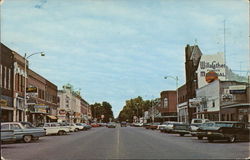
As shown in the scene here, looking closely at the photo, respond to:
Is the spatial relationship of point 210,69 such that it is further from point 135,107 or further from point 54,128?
point 135,107

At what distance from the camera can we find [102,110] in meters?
189

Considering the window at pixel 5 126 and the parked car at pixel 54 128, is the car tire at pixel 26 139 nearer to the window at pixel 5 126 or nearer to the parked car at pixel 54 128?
the window at pixel 5 126

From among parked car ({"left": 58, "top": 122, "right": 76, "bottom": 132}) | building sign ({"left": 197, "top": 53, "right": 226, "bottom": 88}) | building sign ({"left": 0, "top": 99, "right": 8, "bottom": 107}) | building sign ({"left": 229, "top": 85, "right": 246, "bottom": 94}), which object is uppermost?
building sign ({"left": 197, "top": 53, "right": 226, "bottom": 88})

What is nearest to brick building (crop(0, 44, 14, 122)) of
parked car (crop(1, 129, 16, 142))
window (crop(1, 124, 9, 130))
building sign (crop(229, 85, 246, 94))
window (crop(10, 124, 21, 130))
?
window (crop(10, 124, 21, 130))

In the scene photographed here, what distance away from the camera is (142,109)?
6954 inches

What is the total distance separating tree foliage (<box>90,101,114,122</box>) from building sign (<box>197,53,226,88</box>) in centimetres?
12301

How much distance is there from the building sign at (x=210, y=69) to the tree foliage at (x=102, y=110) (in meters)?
123

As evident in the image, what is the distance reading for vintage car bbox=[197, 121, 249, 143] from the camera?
26094mm

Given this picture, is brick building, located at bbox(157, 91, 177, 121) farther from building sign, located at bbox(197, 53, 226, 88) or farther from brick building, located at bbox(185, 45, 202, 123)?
building sign, located at bbox(197, 53, 226, 88)

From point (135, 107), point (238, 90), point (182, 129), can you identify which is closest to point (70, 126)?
point (182, 129)

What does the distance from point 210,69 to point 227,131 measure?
40853mm

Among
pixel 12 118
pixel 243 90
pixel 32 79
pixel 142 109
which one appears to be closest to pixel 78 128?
pixel 32 79

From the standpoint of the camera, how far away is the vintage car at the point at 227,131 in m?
26.1

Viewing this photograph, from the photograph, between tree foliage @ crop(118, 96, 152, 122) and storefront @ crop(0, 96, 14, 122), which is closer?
storefront @ crop(0, 96, 14, 122)
